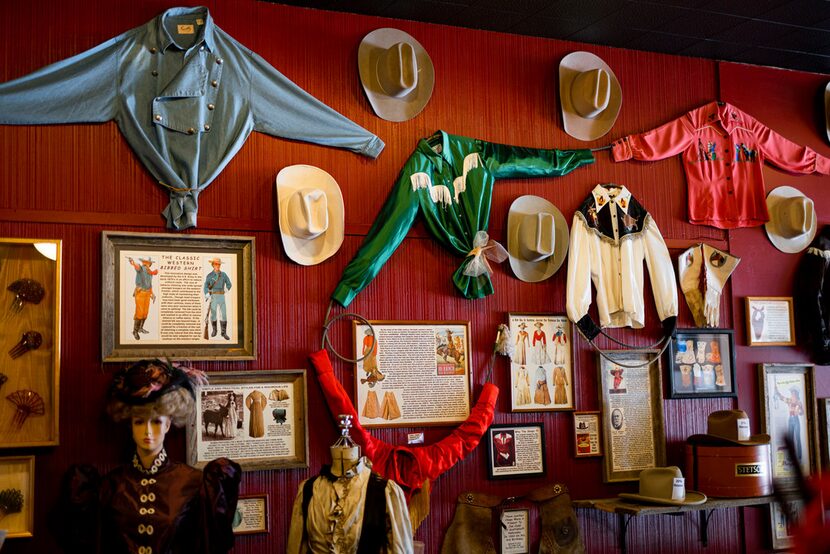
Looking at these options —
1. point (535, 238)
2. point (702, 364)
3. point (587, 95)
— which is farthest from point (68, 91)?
point (702, 364)

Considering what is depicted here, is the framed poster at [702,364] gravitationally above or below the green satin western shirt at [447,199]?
below

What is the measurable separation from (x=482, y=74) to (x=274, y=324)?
1861mm

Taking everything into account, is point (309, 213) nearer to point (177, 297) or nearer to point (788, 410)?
point (177, 297)

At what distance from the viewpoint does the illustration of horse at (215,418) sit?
446 centimetres

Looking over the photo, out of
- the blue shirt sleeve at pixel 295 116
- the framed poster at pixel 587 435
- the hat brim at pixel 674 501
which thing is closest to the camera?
the blue shirt sleeve at pixel 295 116

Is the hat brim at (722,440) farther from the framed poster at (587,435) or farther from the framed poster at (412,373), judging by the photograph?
the framed poster at (412,373)

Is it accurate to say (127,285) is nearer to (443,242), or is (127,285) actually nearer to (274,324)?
(274,324)

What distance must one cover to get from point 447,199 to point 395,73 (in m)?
0.71

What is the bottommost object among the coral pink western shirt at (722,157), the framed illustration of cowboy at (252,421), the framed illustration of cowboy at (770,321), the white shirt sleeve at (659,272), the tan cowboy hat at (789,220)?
the framed illustration of cowboy at (252,421)

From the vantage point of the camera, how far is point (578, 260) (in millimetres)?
5324

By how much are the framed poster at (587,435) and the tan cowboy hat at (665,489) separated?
0.30m

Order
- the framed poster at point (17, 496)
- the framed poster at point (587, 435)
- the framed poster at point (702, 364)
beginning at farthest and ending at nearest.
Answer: the framed poster at point (702, 364)
the framed poster at point (587, 435)
the framed poster at point (17, 496)

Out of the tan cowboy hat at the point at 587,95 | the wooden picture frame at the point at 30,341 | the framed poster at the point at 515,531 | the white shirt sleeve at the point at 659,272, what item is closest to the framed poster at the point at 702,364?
the white shirt sleeve at the point at 659,272

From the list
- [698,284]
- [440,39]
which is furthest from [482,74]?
[698,284]
